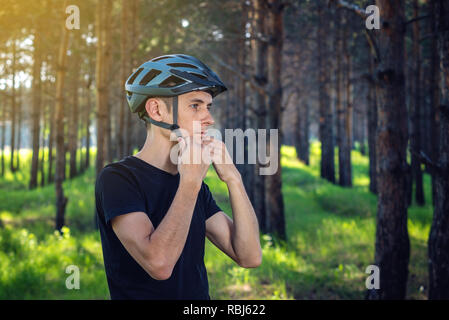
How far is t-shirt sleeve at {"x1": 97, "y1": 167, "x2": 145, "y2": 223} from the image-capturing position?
2.07 metres

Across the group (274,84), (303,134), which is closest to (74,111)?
(274,84)

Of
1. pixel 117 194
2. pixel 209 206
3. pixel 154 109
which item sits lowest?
pixel 209 206

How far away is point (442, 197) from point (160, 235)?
471cm

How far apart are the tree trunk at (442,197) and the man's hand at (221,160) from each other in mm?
4162

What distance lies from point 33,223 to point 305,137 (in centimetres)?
2089

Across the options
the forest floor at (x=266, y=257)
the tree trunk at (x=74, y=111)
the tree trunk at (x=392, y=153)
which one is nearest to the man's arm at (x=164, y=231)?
the tree trunk at (x=392, y=153)

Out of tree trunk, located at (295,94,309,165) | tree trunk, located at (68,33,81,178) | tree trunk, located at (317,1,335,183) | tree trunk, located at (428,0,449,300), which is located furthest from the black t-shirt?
tree trunk, located at (295,94,309,165)

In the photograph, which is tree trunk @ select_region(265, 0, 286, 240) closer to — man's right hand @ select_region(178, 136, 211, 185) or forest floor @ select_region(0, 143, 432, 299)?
forest floor @ select_region(0, 143, 432, 299)

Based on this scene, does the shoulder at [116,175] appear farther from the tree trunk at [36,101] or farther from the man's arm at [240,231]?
the tree trunk at [36,101]

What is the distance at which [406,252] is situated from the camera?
625 centimetres

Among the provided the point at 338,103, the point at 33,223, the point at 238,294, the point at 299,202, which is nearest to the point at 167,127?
the point at 238,294

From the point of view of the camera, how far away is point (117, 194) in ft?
6.93

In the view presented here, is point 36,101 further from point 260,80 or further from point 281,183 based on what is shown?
point 281,183
